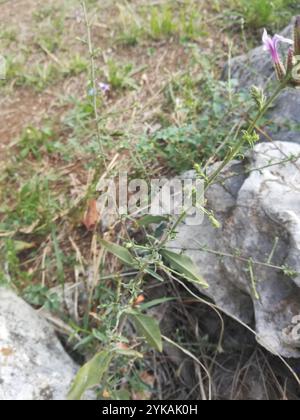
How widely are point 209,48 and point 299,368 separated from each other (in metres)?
1.82

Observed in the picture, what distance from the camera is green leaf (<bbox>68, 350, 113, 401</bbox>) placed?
163 centimetres

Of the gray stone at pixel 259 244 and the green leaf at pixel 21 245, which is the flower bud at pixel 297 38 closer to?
the gray stone at pixel 259 244

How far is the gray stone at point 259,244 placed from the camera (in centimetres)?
166

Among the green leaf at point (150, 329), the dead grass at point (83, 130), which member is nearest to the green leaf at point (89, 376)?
the green leaf at point (150, 329)

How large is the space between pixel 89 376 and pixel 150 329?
0.26 meters

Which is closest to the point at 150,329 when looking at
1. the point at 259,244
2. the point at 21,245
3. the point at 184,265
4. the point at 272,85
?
the point at 184,265

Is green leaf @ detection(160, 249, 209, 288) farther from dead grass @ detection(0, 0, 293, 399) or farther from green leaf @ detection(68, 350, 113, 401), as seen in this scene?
green leaf @ detection(68, 350, 113, 401)

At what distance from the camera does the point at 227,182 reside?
6.25 feet

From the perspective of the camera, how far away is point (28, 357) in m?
1.86

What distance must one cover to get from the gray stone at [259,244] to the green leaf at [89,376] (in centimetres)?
46

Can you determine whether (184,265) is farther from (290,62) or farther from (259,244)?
(290,62)

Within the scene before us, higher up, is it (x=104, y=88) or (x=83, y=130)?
(x=104, y=88)

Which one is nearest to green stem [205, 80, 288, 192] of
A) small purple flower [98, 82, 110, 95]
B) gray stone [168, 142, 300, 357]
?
gray stone [168, 142, 300, 357]
